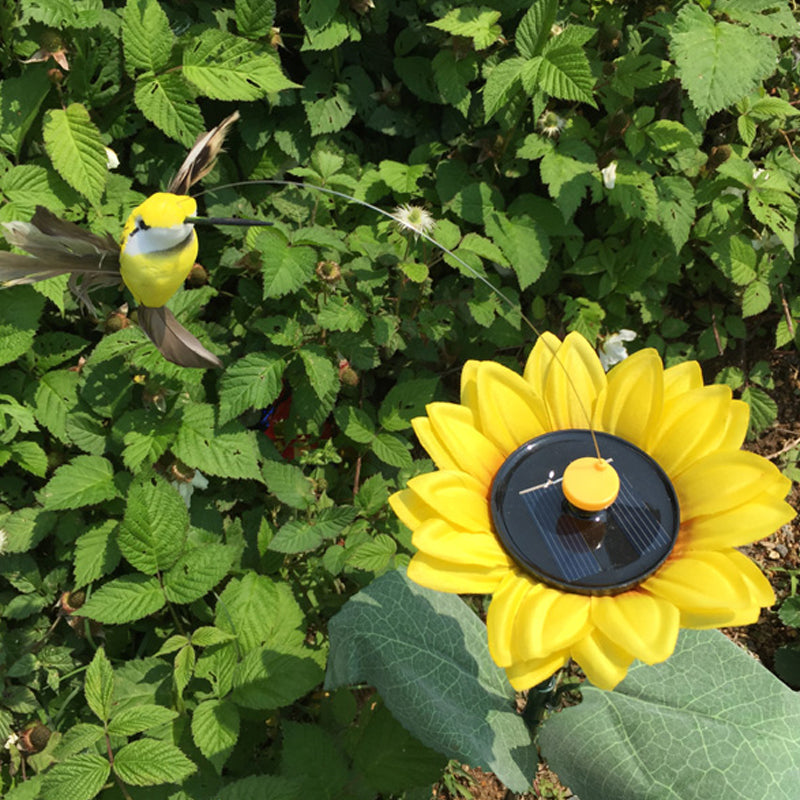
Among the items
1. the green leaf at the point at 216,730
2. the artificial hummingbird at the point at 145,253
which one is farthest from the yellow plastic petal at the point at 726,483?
the green leaf at the point at 216,730

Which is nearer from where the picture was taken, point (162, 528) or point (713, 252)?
point (162, 528)

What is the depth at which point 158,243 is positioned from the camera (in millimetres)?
674

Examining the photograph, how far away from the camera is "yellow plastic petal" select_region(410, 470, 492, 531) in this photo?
0.72 metres

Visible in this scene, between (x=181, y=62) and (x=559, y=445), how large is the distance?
3.94 ft

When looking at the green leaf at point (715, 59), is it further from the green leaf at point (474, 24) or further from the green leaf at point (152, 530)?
the green leaf at point (152, 530)

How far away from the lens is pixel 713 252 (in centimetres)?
187

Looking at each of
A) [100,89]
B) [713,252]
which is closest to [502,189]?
[713,252]

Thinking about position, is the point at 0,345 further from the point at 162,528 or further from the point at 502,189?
the point at 502,189

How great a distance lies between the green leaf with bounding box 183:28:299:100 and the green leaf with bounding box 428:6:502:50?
359mm

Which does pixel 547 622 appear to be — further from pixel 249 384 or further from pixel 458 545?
pixel 249 384

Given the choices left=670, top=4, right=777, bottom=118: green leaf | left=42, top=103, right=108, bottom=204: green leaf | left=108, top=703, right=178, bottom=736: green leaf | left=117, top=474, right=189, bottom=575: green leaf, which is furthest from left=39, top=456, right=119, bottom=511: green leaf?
left=670, top=4, right=777, bottom=118: green leaf

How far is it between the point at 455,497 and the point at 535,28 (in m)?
1.26

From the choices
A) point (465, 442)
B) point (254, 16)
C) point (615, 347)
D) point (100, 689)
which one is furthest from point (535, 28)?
point (100, 689)

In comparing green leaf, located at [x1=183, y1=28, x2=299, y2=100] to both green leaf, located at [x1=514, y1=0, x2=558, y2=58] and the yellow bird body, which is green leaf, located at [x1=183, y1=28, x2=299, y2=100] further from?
the yellow bird body
